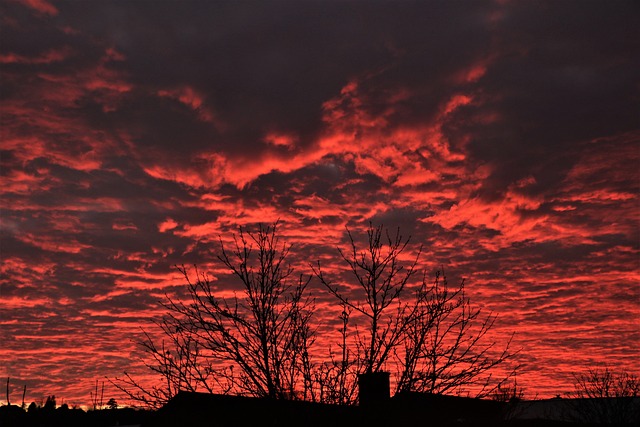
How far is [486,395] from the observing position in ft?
51.3

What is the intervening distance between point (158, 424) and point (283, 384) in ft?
35.2

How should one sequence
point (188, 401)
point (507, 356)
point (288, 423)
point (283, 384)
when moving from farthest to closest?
point (188, 401)
point (507, 356)
point (283, 384)
point (288, 423)

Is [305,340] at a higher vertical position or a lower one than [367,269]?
lower

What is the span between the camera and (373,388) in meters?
14.8

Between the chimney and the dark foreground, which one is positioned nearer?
the dark foreground

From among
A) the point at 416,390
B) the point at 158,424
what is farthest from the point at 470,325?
the point at 158,424

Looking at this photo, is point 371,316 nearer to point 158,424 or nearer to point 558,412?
point 158,424

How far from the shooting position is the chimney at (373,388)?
14070 mm

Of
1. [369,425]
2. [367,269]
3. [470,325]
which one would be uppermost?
[367,269]

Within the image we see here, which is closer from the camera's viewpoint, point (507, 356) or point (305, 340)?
point (305, 340)

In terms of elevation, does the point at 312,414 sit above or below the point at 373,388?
below

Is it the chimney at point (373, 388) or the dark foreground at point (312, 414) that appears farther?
the chimney at point (373, 388)

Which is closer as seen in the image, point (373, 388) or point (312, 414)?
point (312, 414)

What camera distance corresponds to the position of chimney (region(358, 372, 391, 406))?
554 inches
